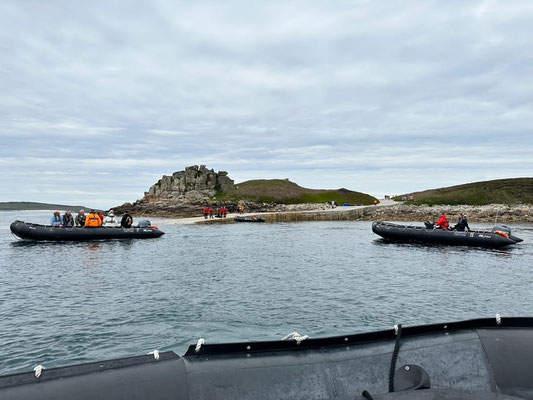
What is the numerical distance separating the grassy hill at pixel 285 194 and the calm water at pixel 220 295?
82723 mm

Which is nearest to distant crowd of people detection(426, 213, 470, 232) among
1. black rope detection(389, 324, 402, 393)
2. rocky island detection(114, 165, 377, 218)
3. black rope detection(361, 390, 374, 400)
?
black rope detection(389, 324, 402, 393)

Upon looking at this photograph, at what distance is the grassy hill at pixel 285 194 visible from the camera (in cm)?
11312

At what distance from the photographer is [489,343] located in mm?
5090

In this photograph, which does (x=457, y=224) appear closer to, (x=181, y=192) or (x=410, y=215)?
(x=410, y=215)

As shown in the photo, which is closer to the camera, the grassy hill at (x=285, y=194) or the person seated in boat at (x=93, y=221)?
the person seated in boat at (x=93, y=221)

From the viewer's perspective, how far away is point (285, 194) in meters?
121

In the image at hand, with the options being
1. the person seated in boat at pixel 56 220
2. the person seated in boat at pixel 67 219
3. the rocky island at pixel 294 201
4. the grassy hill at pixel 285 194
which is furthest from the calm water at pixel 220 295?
the grassy hill at pixel 285 194

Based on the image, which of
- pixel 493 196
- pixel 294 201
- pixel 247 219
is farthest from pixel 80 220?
pixel 493 196

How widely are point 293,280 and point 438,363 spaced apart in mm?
13005

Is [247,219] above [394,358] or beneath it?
above

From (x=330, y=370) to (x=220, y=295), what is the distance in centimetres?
1070

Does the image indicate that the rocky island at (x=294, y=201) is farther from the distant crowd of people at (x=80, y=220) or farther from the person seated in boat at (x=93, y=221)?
the person seated in boat at (x=93, y=221)

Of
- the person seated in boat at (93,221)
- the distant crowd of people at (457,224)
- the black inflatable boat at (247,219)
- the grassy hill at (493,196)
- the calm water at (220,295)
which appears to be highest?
the grassy hill at (493,196)

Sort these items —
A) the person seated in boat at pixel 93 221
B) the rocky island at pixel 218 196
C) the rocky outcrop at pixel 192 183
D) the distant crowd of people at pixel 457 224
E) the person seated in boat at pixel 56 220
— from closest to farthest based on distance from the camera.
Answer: the distant crowd of people at pixel 457 224 → the person seated in boat at pixel 93 221 → the person seated in boat at pixel 56 220 → the rocky island at pixel 218 196 → the rocky outcrop at pixel 192 183
